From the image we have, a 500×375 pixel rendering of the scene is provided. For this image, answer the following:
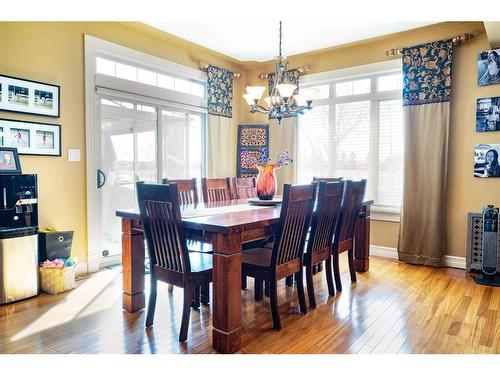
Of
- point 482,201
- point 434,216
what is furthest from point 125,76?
point 482,201

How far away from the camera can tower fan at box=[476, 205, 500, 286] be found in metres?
3.51

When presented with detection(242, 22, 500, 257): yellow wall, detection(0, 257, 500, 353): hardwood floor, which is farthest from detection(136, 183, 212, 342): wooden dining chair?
detection(242, 22, 500, 257): yellow wall

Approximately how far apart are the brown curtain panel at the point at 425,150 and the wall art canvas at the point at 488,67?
0.29 meters

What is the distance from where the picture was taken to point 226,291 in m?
2.11

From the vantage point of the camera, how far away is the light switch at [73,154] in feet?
11.7

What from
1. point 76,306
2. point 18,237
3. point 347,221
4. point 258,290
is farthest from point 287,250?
point 18,237

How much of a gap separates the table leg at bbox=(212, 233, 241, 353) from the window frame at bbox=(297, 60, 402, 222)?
117 inches

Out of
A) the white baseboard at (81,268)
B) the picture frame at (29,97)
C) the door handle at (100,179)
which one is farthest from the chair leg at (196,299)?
the picture frame at (29,97)

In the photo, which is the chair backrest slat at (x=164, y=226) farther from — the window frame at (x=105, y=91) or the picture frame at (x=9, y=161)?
the window frame at (x=105, y=91)

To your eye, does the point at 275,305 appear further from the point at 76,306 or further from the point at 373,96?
the point at 373,96

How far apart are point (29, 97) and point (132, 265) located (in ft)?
6.27

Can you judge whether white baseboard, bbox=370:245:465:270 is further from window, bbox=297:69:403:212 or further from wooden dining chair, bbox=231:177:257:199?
wooden dining chair, bbox=231:177:257:199

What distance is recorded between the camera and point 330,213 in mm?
2895

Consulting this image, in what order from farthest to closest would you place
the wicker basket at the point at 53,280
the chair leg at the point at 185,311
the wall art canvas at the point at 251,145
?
the wall art canvas at the point at 251,145, the wicker basket at the point at 53,280, the chair leg at the point at 185,311
